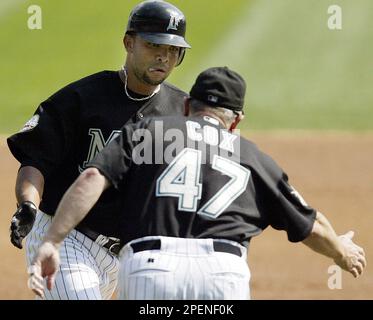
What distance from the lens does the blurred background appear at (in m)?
17.3

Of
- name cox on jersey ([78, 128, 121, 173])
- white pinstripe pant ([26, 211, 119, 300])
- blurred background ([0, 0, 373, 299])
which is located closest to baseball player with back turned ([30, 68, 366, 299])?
white pinstripe pant ([26, 211, 119, 300])

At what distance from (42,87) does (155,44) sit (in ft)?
48.8

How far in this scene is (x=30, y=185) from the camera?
4.79m

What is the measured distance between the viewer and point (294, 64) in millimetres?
20234

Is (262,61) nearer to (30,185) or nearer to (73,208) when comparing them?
(30,185)

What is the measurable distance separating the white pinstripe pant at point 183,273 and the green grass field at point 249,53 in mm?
14284

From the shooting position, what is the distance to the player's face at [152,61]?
16.1 feet

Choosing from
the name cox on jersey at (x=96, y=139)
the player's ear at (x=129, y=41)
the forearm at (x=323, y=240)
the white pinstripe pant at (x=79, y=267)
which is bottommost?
the white pinstripe pant at (x=79, y=267)

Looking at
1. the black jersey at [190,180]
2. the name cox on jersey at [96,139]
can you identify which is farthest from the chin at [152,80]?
the black jersey at [190,180]

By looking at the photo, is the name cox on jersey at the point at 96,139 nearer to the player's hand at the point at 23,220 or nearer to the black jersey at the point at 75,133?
the black jersey at the point at 75,133

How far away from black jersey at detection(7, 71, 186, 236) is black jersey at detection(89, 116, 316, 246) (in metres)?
0.96

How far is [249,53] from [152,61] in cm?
1511

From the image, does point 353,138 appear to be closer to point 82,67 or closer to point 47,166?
point 82,67

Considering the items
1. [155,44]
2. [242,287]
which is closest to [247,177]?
[242,287]
